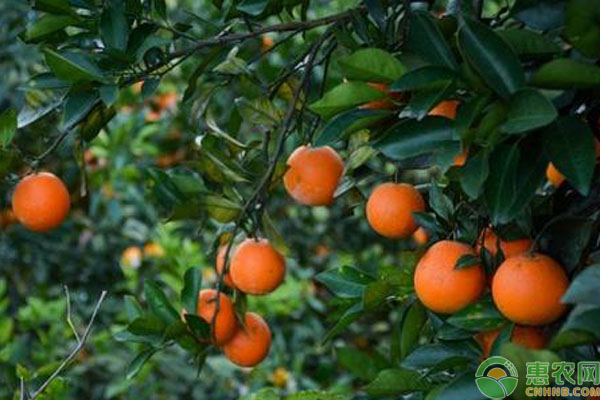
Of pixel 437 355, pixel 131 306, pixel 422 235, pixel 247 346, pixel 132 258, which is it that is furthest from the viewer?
pixel 132 258

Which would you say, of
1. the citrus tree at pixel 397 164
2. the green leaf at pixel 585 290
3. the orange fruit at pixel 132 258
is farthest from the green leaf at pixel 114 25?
the orange fruit at pixel 132 258

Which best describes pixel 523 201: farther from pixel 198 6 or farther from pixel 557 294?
pixel 198 6

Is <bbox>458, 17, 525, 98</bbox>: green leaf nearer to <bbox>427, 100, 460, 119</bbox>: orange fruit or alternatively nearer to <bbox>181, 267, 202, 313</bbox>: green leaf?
<bbox>427, 100, 460, 119</bbox>: orange fruit

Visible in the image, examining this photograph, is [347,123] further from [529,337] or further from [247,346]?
[247,346]

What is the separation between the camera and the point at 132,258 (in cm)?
283

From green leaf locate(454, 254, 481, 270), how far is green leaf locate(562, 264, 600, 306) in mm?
150

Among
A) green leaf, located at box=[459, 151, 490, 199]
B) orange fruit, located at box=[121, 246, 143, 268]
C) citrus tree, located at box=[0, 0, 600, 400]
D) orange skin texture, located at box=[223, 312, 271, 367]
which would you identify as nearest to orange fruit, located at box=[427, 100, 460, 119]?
citrus tree, located at box=[0, 0, 600, 400]

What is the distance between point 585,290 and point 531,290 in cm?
8

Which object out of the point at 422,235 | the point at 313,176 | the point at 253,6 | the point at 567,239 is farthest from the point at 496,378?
the point at 422,235

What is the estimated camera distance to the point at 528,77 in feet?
2.80

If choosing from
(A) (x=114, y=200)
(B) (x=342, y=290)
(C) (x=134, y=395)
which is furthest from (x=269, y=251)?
(A) (x=114, y=200)

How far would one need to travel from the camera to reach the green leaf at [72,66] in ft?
3.52

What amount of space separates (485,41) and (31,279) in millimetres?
2402

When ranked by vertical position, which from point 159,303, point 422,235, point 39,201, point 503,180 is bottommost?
point 422,235
